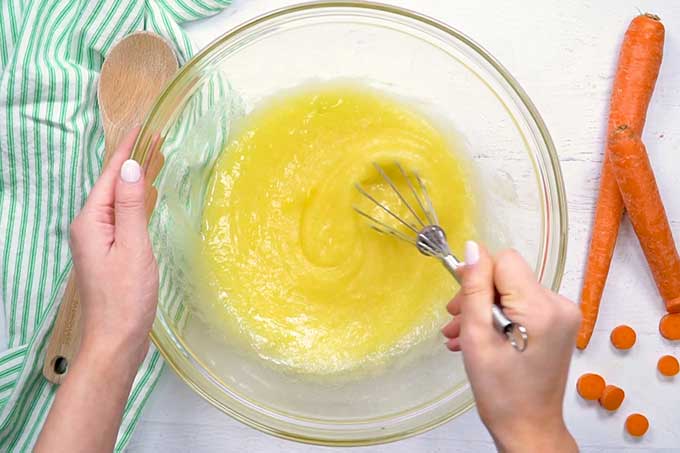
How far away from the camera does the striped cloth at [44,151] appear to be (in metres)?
1.46

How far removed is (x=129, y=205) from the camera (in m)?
1.18

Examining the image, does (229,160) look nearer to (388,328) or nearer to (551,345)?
(388,328)

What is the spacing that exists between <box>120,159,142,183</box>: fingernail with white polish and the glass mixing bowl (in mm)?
207

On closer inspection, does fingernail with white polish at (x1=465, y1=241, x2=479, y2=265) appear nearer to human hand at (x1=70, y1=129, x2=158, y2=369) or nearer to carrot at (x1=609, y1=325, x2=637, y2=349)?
human hand at (x1=70, y1=129, x2=158, y2=369)

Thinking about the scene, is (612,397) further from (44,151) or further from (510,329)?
(44,151)

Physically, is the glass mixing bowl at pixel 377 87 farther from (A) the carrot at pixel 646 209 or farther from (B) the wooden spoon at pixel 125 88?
(A) the carrot at pixel 646 209

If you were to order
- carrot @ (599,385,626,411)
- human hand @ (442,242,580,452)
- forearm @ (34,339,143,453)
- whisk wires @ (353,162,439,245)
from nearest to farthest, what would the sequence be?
human hand @ (442,242,580,452), forearm @ (34,339,143,453), whisk wires @ (353,162,439,245), carrot @ (599,385,626,411)

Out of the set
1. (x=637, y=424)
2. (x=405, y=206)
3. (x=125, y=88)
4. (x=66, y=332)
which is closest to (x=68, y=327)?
(x=66, y=332)

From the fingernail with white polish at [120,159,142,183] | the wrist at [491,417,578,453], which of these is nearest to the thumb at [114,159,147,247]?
→ the fingernail with white polish at [120,159,142,183]

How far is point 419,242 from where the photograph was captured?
1.20m

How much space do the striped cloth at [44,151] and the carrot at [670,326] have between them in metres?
1.08

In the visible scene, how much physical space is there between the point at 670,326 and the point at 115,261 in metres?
1.16

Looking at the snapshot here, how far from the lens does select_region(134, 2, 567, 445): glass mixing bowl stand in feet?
4.60

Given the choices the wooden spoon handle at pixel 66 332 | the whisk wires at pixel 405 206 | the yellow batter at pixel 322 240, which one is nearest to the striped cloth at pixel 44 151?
the wooden spoon handle at pixel 66 332
